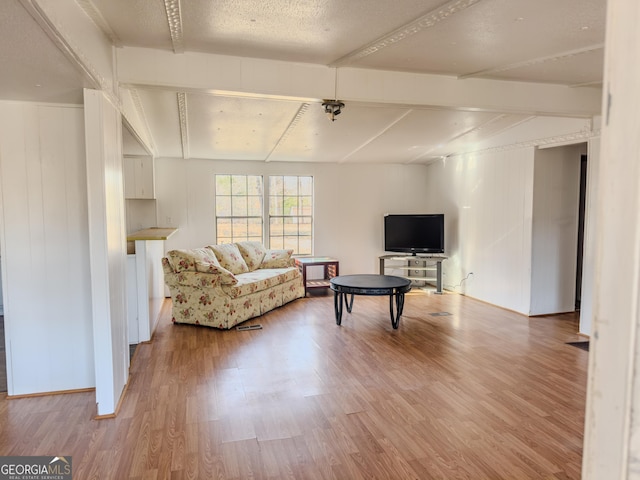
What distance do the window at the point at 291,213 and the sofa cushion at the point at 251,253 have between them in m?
0.79

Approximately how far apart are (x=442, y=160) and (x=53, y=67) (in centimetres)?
618

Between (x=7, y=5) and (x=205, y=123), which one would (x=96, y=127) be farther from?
(x=205, y=123)

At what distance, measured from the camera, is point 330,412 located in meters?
2.75

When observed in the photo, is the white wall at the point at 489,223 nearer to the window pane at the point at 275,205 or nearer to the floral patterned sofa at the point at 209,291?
the window pane at the point at 275,205

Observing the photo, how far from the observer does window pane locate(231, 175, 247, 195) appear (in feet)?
23.1

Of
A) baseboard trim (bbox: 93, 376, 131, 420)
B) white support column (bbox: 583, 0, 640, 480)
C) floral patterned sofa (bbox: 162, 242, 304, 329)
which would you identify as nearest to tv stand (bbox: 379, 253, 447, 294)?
floral patterned sofa (bbox: 162, 242, 304, 329)

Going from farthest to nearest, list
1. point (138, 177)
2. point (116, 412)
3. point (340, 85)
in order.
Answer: point (138, 177) → point (340, 85) → point (116, 412)

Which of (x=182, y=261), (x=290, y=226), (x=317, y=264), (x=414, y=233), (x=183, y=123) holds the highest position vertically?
(x=183, y=123)

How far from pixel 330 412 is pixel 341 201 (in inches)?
200

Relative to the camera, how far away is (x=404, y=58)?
3.14 meters

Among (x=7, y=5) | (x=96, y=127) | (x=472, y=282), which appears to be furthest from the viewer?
(x=472, y=282)

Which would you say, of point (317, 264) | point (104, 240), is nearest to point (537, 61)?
point (104, 240)

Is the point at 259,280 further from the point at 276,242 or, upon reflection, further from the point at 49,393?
the point at 49,393

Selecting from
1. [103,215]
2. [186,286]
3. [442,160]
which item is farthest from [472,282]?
[103,215]
